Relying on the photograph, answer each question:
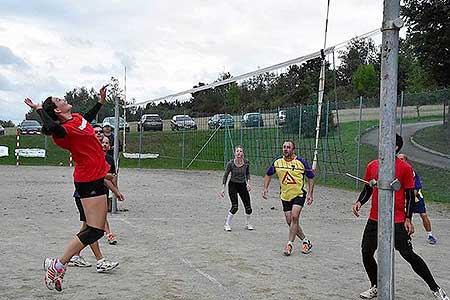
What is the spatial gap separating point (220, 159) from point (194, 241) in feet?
74.7

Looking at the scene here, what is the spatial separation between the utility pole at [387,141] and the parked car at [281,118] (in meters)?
20.5

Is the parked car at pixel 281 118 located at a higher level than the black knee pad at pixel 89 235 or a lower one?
higher

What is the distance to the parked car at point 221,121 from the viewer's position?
30562 mm

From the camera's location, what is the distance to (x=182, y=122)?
1442 inches

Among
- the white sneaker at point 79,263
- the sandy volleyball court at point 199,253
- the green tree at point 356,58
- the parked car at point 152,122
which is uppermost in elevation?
the green tree at point 356,58

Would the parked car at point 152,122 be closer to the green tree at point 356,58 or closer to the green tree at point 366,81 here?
the green tree at point 366,81

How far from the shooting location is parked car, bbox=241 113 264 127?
2739 centimetres

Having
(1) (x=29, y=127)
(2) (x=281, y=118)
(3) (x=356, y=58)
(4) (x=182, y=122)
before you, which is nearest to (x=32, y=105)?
(2) (x=281, y=118)

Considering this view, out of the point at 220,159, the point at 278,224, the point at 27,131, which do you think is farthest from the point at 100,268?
the point at 27,131

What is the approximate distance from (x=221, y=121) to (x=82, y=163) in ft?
81.4

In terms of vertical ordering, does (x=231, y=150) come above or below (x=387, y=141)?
below

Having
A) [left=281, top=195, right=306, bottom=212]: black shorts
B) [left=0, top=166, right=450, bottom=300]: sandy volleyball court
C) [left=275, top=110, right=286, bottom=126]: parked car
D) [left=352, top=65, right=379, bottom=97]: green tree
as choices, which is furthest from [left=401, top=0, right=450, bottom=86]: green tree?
[left=352, top=65, right=379, bottom=97]: green tree

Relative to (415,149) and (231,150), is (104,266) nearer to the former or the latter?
(415,149)

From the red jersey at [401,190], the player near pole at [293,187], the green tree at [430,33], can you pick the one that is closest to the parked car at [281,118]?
the green tree at [430,33]
